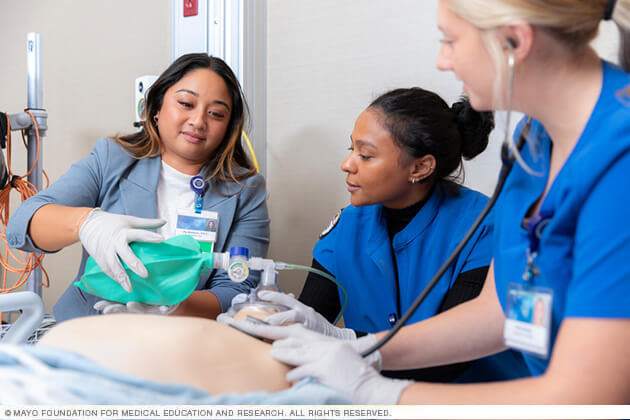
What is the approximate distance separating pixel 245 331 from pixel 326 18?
5.36 ft

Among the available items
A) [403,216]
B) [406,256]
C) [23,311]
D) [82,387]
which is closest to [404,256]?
[406,256]

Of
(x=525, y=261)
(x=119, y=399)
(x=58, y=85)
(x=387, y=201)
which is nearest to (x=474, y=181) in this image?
(x=387, y=201)

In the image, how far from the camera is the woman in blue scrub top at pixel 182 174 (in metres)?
1.61

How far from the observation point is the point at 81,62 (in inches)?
109

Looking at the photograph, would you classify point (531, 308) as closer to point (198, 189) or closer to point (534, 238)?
point (534, 238)

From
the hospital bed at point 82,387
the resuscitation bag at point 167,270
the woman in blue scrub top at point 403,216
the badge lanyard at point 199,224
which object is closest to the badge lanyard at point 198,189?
the badge lanyard at point 199,224

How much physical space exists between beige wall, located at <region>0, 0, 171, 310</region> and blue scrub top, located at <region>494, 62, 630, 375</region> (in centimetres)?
216

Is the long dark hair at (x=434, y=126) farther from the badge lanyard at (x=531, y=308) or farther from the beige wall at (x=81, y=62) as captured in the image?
the beige wall at (x=81, y=62)

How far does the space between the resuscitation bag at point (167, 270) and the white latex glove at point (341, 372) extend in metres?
0.38

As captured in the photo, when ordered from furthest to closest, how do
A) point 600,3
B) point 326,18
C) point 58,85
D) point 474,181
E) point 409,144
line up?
point 58,85
point 326,18
point 474,181
point 409,144
point 600,3

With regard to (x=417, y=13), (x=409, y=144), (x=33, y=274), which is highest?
(x=417, y=13)

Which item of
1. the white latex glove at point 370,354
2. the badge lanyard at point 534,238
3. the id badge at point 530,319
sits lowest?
the white latex glove at point 370,354

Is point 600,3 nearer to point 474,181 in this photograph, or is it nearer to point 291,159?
point 474,181

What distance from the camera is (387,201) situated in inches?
63.2
